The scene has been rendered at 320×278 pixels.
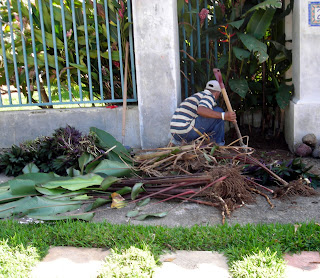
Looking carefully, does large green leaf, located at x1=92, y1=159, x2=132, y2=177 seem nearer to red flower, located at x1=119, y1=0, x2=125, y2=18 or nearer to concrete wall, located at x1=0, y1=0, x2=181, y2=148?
concrete wall, located at x1=0, y1=0, x2=181, y2=148

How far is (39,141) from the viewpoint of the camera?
5.44m

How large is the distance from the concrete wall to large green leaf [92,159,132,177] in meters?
1.19

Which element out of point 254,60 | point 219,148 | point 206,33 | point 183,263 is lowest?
point 183,263

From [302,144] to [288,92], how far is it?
0.85m

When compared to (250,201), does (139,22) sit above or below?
above

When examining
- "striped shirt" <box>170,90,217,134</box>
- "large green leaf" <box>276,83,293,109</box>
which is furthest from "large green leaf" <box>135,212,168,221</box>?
"large green leaf" <box>276,83,293,109</box>

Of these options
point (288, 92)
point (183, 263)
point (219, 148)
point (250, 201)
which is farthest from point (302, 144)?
point (183, 263)

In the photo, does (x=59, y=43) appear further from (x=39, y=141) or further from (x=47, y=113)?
(x=39, y=141)

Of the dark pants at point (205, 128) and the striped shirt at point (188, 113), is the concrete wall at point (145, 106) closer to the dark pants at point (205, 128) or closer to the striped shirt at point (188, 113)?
the striped shirt at point (188, 113)

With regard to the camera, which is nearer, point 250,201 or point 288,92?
point 250,201

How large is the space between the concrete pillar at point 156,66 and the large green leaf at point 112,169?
119 centimetres

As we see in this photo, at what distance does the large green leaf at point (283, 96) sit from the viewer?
6.01m

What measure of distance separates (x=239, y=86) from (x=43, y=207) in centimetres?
312

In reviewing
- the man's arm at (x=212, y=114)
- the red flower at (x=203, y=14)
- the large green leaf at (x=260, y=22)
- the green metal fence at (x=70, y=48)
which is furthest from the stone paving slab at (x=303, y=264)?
the red flower at (x=203, y=14)
